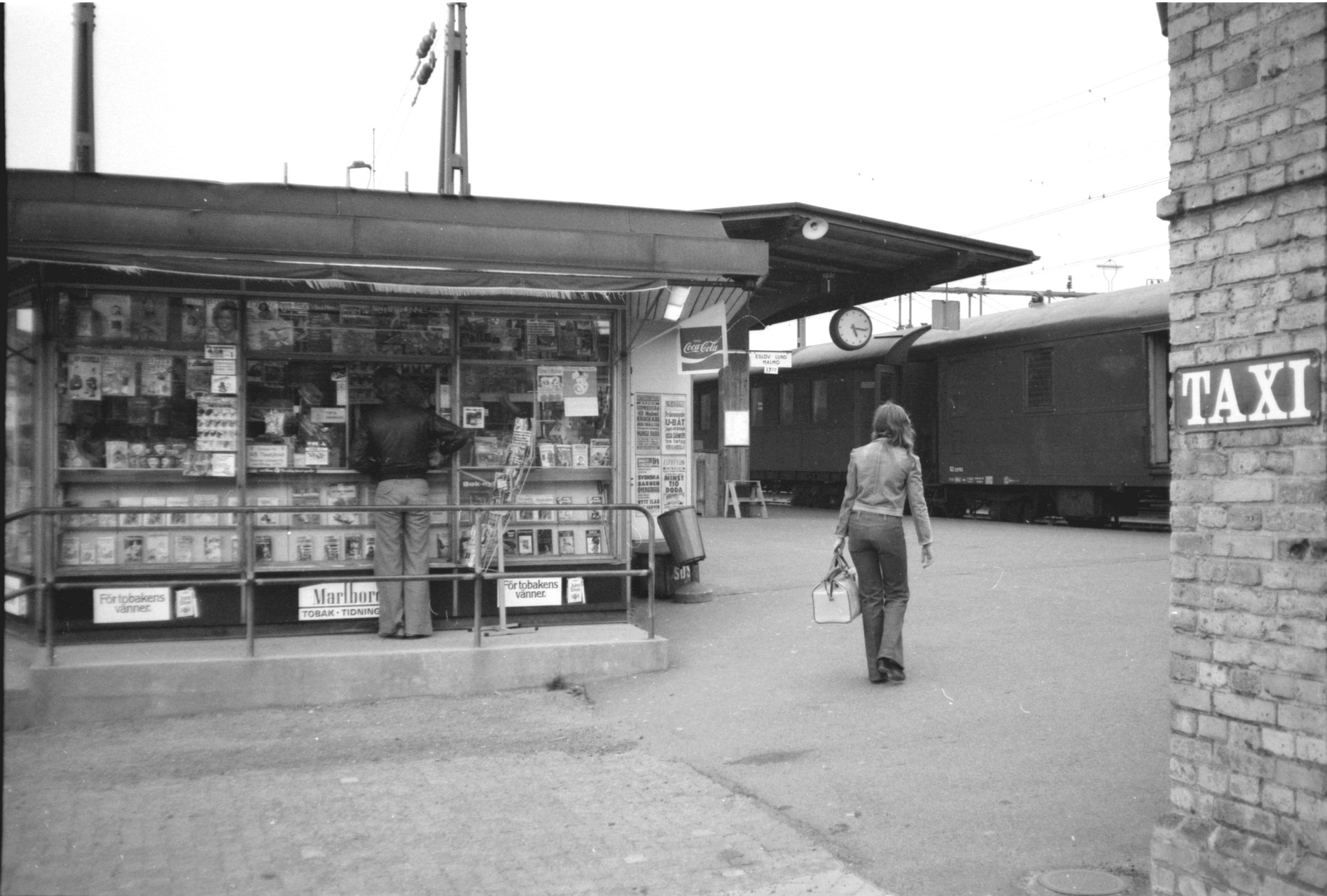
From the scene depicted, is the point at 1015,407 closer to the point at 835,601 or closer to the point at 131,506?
the point at 835,601

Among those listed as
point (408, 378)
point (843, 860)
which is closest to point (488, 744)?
point (843, 860)

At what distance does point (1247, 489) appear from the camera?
404 cm

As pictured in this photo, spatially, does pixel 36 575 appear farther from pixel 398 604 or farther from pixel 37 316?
pixel 398 604

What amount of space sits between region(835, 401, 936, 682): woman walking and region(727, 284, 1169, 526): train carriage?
1059 cm

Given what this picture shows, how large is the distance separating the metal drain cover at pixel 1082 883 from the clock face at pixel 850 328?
1425 centimetres

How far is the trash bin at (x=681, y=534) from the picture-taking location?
10742 millimetres

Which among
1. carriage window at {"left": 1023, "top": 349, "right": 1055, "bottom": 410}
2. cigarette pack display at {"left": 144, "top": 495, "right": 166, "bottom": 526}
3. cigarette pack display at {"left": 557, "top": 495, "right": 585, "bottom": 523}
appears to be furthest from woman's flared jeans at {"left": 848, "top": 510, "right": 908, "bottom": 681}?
carriage window at {"left": 1023, "top": 349, "right": 1055, "bottom": 410}

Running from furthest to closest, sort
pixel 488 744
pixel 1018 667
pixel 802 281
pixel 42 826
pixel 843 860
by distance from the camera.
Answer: pixel 802 281, pixel 1018 667, pixel 488 744, pixel 42 826, pixel 843 860

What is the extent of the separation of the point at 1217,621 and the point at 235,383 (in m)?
7.04

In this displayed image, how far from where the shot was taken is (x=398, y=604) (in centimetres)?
872

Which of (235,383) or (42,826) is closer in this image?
(42,826)

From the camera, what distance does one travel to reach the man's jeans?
8656 millimetres

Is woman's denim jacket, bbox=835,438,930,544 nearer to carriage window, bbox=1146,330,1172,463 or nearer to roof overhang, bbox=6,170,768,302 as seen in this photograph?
roof overhang, bbox=6,170,768,302

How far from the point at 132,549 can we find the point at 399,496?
6.52 ft
